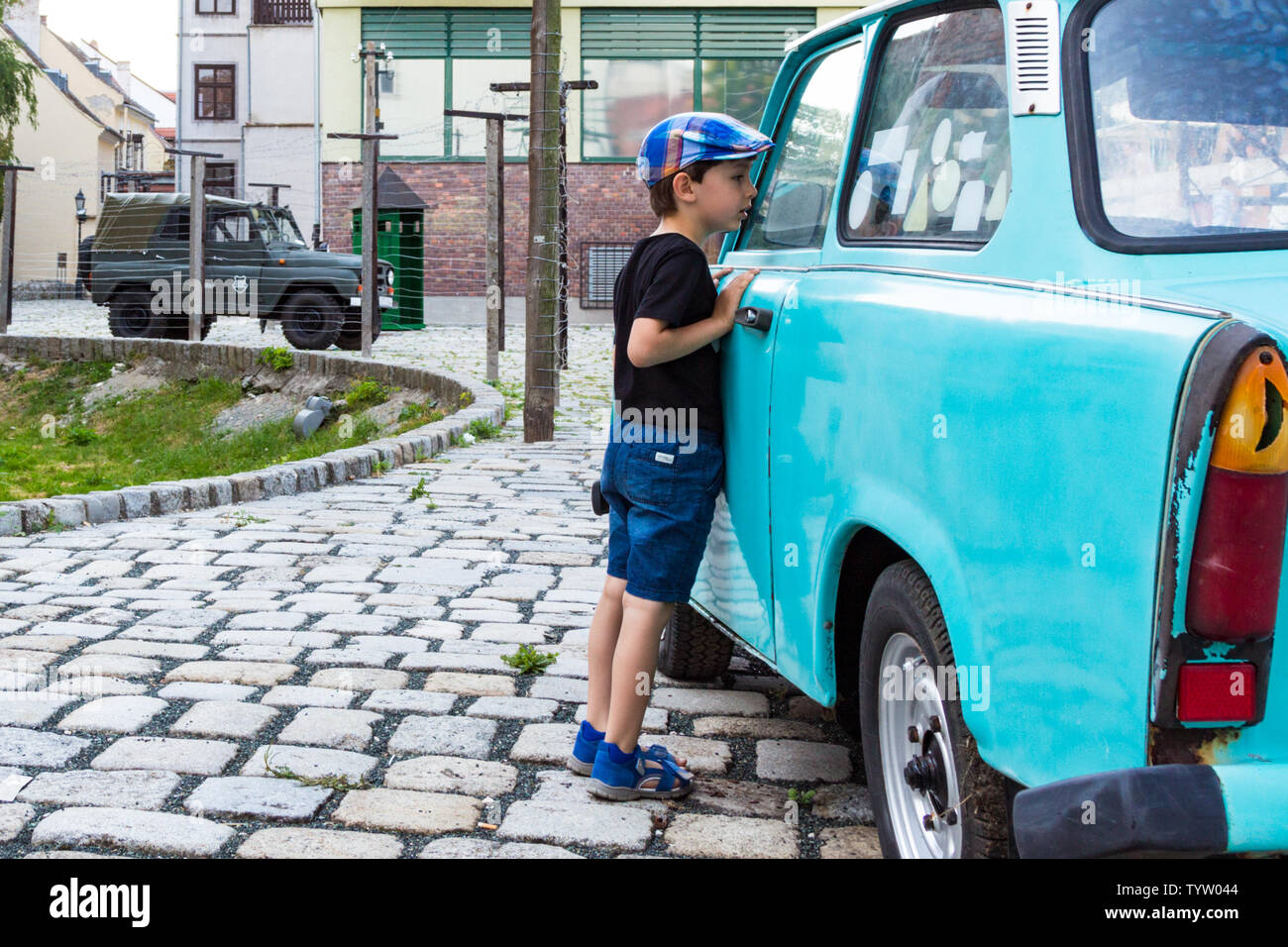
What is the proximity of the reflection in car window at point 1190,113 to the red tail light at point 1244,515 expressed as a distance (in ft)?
1.64

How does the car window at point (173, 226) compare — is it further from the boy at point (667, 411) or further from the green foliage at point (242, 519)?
the boy at point (667, 411)

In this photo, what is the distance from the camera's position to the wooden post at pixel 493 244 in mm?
14461

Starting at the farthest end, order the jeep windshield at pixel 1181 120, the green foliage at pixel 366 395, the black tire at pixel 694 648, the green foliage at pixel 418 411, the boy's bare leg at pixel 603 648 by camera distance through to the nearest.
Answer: the green foliage at pixel 366 395 < the green foliage at pixel 418 411 < the black tire at pixel 694 648 < the boy's bare leg at pixel 603 648 < the jeep windshield at pixel 1181 120

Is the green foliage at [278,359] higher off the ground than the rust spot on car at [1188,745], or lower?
higher

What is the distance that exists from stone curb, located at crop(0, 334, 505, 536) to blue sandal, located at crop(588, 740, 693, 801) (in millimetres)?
4450

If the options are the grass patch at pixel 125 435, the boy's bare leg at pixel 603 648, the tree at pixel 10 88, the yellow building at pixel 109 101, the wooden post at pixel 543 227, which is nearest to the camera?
the boy's bare leg at pixel 603 648

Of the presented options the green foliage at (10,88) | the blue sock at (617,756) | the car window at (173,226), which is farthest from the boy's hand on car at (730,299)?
the green foliage at (10,88)

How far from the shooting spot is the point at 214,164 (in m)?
46.1

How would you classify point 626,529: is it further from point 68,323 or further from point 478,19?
point 478,19

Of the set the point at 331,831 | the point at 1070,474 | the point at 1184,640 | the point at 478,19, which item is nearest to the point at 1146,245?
the point at 1070,474

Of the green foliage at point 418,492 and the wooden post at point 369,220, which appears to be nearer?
the green foliage at point 418,492

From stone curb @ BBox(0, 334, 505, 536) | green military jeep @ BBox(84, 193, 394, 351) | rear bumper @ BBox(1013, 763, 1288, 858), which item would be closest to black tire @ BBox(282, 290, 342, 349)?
green military jeep @ BBox(84, 193, 394, 351)

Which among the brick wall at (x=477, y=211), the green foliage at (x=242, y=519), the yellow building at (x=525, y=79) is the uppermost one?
the yellow building at (x=525, y=79)

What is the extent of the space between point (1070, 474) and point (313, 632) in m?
3.62
